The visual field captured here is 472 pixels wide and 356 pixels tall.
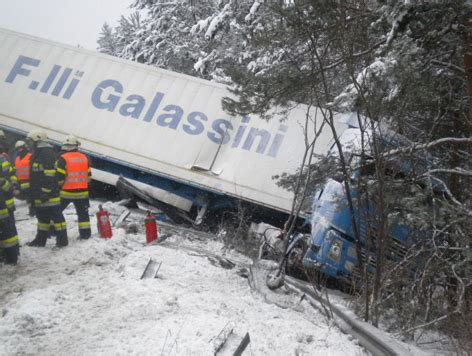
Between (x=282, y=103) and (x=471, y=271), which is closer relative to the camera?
(x=471, y=271)

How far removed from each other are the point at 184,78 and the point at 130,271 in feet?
21.0

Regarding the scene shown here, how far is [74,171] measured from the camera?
6.38 m

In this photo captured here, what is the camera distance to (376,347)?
376 cm

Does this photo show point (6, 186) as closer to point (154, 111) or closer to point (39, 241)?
point (39, 241)

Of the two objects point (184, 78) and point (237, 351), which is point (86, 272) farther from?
point (184, 78)

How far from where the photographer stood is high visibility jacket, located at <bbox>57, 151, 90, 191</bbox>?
6324 millimetres

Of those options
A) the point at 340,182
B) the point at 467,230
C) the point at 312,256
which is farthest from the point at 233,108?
the point at 467,230

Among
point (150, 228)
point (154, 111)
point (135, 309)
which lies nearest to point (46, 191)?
point (150, 228)

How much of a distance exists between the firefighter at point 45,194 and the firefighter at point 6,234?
680 millimetres

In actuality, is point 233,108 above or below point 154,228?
above

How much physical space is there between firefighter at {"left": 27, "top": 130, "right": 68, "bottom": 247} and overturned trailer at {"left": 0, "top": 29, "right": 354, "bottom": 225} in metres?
3.78

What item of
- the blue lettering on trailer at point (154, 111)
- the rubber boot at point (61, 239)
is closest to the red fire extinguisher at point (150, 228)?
the rubber boot at point (61, 239)

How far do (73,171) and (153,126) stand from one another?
13.1ft

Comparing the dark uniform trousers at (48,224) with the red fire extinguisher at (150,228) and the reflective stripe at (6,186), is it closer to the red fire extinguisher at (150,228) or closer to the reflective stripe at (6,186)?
the reflective stripe at (6,186)
